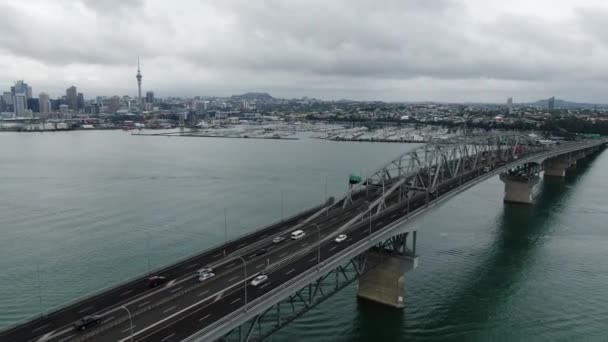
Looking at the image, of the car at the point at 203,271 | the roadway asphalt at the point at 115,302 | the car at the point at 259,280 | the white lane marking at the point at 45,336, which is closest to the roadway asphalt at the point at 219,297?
the car at the point at 259,280

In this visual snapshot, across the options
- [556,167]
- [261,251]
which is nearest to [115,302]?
[261,251]

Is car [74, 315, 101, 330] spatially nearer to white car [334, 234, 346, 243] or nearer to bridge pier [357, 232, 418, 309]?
white car [334, 234, 346, 243]

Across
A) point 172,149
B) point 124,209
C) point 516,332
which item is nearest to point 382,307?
point 516,332

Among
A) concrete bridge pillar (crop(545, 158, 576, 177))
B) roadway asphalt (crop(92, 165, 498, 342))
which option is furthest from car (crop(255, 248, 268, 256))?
concrete bridge pillar (crop(545, 158, 576, 177))

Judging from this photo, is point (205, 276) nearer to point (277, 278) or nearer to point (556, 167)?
point (277, 278)

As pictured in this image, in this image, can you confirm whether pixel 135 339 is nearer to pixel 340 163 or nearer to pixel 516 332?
pixel 516 332

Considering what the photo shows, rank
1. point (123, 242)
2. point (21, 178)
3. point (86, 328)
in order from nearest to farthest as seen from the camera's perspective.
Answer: point (86, 328), point (123, 242), point (21, 178)
